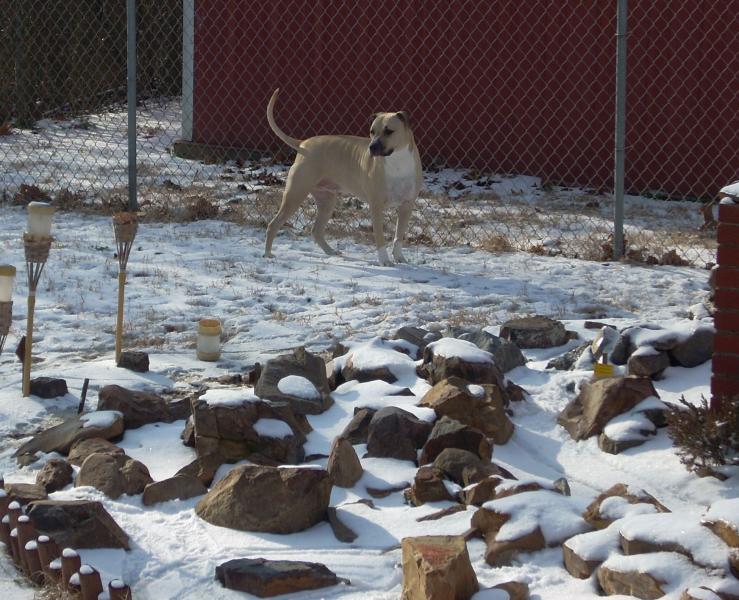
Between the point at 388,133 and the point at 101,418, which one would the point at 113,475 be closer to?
the point at 101,418

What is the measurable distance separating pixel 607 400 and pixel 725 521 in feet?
3.92

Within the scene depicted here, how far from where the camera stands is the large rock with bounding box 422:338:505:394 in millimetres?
4406

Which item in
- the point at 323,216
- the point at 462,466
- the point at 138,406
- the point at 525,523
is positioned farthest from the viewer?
the point at 323,216

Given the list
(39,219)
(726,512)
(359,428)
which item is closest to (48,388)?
(39,219)

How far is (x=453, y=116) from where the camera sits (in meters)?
11.2

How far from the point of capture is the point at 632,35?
33.7ft

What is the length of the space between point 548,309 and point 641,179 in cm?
470

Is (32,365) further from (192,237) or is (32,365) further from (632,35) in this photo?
(632,35)

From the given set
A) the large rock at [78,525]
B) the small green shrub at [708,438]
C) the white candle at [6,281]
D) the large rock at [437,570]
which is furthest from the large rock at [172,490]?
the small green shrub at [708,438]

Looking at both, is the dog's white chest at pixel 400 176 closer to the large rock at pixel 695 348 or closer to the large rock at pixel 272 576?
the large rock at pixel 695 348

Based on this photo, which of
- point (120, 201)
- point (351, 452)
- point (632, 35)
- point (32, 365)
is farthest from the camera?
point (632, 35)

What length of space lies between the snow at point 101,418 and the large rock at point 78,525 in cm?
70

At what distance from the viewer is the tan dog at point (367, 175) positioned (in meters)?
6.90

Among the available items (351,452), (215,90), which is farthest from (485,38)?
(351,452)
